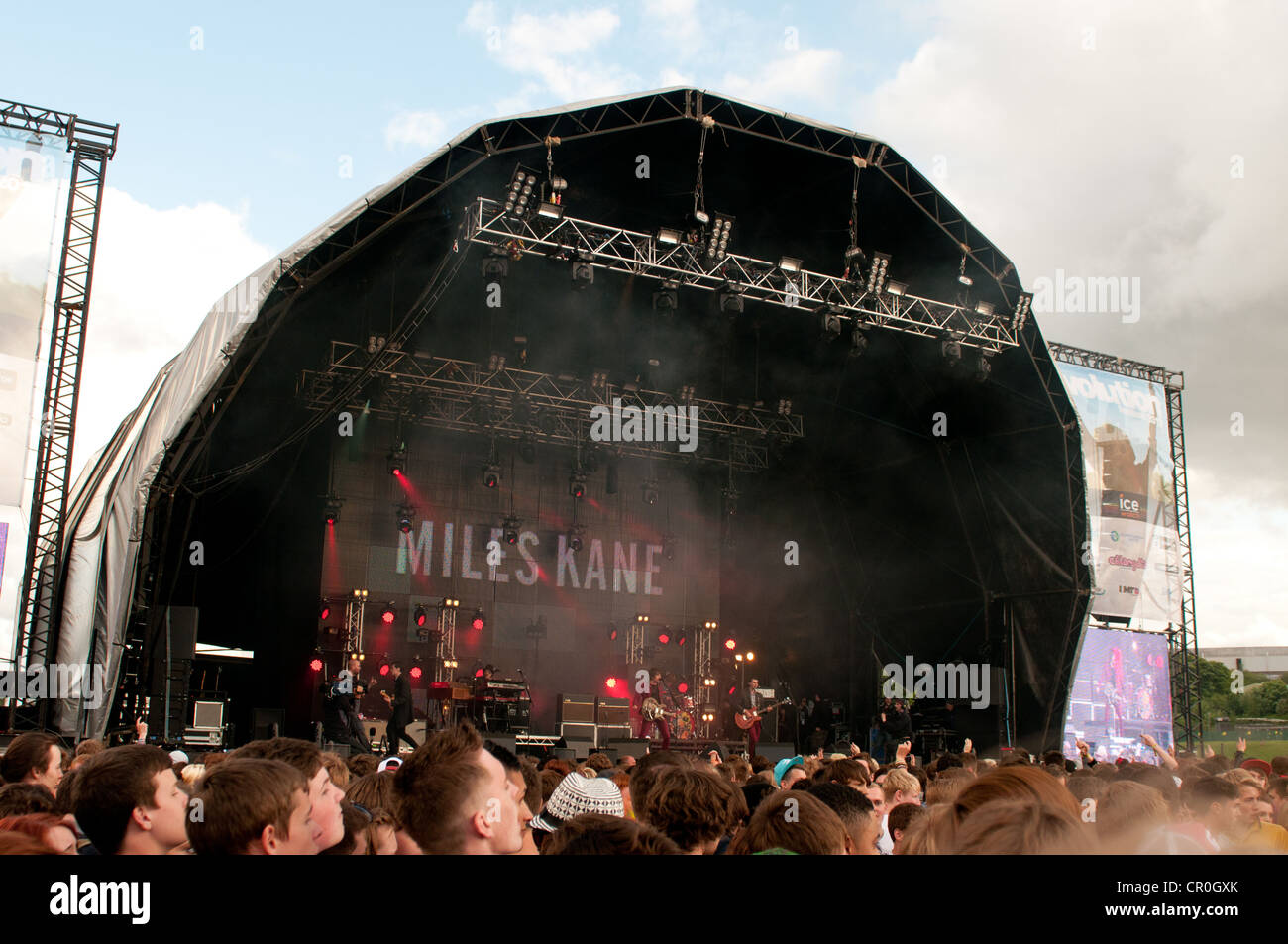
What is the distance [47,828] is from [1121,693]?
19.9 meters

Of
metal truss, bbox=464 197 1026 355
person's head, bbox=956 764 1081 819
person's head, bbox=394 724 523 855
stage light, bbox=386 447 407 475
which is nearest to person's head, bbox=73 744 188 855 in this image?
person's head, bbox=394 724 523 855

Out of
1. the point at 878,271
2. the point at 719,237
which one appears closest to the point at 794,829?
the point at 719,237

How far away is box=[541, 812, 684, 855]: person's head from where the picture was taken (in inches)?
72.9

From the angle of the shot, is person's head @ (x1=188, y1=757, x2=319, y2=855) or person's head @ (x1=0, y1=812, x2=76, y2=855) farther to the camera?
person's head @ (x1=0, y1=812, x2=76, y2=855)

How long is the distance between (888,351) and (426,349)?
852 cm

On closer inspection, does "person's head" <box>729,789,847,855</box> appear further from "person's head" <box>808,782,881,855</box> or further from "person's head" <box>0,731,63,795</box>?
"person's head" <box>0,731,63,795</box>

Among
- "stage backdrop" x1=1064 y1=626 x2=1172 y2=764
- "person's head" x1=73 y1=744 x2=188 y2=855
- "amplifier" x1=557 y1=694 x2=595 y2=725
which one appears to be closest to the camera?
"person's head" x1=73 y1=744 x2=188 y2=855

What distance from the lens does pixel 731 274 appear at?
1455cm

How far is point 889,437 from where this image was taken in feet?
63.1

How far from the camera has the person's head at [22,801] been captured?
11.4 feet

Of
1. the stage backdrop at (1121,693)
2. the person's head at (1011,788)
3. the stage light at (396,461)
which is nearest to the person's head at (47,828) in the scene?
the person's head at (1011,788)

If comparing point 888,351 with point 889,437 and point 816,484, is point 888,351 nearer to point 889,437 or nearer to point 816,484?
point 889,437

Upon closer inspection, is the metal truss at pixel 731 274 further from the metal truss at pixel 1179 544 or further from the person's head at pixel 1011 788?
the person's head at pixel 1011 788

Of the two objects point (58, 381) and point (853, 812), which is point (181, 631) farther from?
point (853, 812)
